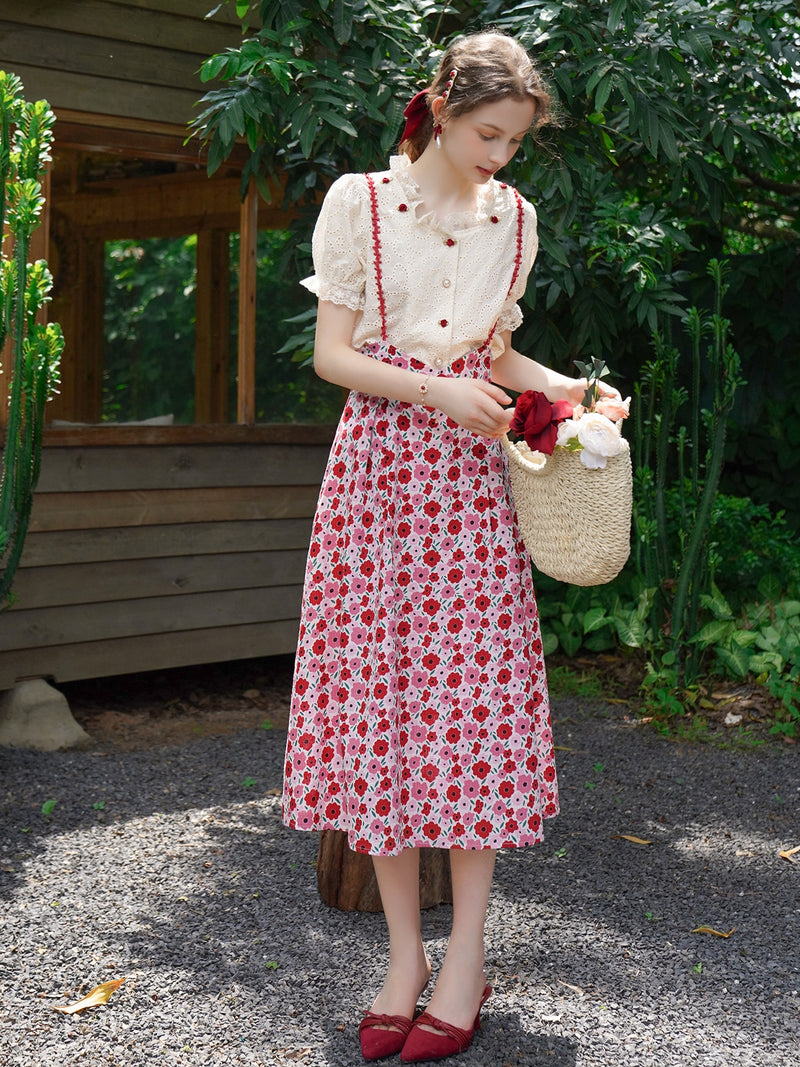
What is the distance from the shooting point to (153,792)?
3695 millimetres

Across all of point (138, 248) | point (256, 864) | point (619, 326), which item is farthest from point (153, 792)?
point (138, 248)

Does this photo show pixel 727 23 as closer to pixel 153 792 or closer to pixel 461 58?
pixel 461 58

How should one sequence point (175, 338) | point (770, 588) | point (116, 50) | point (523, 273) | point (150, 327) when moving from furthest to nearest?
point (150, 327) → point (175, 338) → point (770, 588) → point (116, 50) → point (523, 273)

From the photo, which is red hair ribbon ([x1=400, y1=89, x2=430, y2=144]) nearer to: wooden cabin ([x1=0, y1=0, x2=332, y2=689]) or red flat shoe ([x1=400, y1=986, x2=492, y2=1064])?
red flat shoe ([x1=400, y1=986, x2=492, y2=1064])

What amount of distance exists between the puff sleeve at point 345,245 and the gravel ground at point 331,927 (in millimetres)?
1367

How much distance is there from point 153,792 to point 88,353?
10.2ft

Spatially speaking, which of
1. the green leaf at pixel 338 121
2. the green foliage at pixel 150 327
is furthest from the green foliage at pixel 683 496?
the green foliage at pixel 150 327

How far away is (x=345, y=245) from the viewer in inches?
80.0

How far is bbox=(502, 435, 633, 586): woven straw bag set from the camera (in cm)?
189

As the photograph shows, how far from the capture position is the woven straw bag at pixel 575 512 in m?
1.89

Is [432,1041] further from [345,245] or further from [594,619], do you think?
[594,619]

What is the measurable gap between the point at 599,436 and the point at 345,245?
1.87 ft

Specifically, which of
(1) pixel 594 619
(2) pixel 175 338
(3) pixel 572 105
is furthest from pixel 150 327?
(3) pixel 572 105

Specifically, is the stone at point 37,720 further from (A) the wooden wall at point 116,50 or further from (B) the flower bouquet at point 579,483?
(B) the flower bouquet at point 579,483
